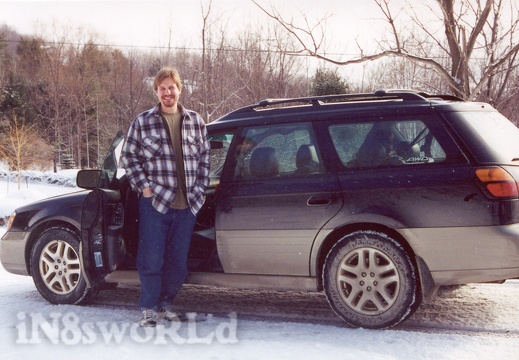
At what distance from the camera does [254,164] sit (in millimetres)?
4824

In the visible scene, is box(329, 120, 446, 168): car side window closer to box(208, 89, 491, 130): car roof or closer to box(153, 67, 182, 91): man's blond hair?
box(208, 89, 491, 130): car roof

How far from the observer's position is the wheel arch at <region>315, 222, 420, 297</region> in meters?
4.26

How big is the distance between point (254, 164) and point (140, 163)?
0.92m

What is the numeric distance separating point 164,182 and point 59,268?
1.60m

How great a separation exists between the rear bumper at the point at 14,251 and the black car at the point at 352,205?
2.56 feet

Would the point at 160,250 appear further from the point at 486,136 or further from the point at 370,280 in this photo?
the point at 486,136

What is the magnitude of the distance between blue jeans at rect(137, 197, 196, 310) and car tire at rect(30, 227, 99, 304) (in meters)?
0.94

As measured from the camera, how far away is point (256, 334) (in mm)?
4273

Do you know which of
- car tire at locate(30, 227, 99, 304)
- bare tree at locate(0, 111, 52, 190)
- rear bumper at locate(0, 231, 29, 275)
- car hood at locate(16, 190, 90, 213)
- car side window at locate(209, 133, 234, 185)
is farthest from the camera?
bare tree at locate(0, 111, 52, 190)

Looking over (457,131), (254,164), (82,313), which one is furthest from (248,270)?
(457,131)

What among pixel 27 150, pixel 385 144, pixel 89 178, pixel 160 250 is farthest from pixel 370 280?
pixel 27 150

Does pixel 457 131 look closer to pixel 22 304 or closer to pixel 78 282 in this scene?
pixel 78 282

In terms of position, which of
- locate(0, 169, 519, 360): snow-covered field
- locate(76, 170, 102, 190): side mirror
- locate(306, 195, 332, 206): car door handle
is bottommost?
locate(0, 169, 519, 360): snow-covered field

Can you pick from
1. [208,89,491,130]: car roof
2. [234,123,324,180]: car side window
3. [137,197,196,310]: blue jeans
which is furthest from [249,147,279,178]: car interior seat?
[137,197,196,310]: blue jeans
